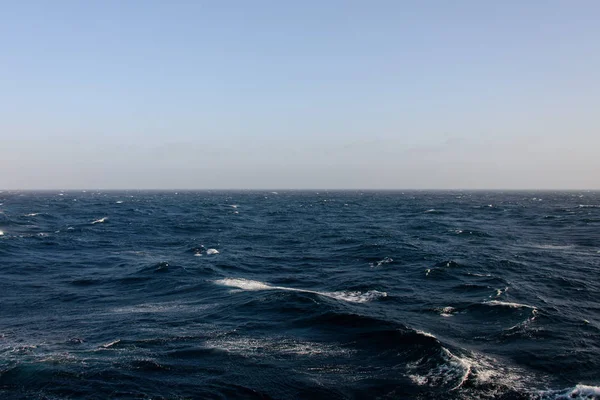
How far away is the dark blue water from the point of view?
2098 centimetres

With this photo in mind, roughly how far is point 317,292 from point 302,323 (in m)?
9.26

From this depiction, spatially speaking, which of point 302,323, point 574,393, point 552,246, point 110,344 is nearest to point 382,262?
point 302,323

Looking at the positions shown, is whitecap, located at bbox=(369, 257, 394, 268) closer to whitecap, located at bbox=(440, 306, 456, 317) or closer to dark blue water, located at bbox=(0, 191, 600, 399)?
dark blue water, located at bbox=(0, 191, 600, 399)

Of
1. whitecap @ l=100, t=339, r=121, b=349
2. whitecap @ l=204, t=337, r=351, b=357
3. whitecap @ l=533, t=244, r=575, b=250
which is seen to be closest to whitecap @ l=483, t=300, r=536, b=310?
whitecap @ l=204, t=337, r=351, b=357

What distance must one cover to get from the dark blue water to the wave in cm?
28

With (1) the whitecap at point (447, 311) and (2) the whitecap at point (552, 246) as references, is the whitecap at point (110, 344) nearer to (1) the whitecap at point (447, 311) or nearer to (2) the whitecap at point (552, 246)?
(1) the whitecap at point (447, 311)

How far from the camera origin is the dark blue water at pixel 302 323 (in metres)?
21.0

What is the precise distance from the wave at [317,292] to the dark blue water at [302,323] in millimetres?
284

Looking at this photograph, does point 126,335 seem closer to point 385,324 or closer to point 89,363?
point 89,363

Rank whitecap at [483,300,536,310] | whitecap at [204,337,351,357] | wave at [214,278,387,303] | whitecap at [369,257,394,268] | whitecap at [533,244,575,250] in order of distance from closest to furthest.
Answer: whitecap at [204,337,351,357], whitecap at [483,300,536,310], wave at [214,278,387,303], whitecap at [369,257,394,268], whitecap at [533,244,575,250]

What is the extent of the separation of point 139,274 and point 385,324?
101 ft

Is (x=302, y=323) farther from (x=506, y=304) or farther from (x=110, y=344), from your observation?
(x=506, y=304)

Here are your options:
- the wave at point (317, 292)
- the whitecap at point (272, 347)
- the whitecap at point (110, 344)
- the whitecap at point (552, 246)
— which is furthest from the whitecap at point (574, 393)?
the whitecap at point (552, 246)

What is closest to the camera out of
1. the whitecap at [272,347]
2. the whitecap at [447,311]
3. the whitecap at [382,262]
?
the whitecap at [272,347]
